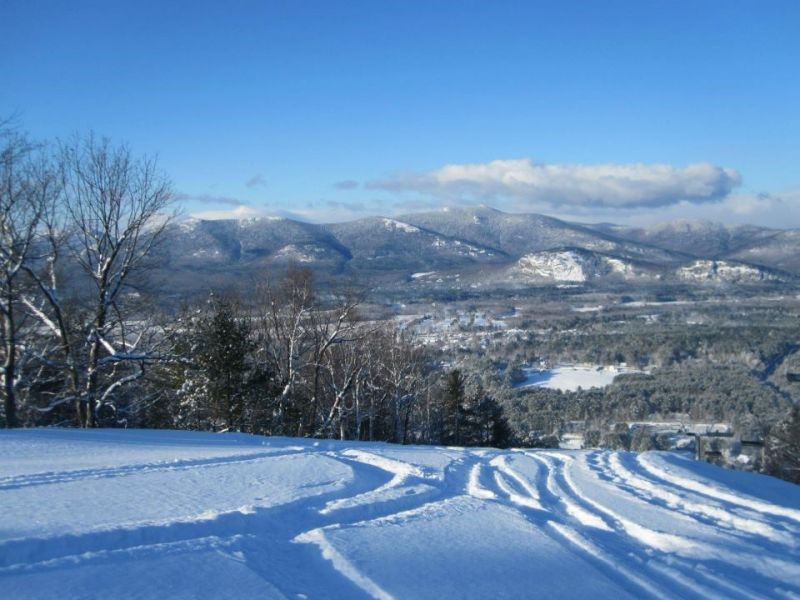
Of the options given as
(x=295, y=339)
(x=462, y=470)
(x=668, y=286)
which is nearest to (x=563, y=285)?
(x=668, y=286)

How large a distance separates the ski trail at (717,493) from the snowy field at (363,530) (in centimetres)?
4

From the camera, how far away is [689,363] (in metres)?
73.0

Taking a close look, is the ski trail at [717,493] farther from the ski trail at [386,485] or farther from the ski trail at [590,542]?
the ski trail at [386,485]

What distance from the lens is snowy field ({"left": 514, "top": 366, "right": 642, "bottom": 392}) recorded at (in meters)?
63.7

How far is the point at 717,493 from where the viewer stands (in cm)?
866

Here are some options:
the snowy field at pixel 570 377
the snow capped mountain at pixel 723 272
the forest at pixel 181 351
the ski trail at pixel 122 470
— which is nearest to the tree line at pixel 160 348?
the forest at pixel 181 351

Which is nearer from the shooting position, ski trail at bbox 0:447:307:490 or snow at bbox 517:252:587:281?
ski trail at bbox 0:447:307:490

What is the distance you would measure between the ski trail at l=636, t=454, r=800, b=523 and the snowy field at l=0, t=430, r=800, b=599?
40 millimetres

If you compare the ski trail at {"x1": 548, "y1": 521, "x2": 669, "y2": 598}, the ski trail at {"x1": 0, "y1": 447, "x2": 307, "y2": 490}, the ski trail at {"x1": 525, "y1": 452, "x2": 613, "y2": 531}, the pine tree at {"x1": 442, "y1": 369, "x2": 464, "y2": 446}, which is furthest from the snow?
the ski trail at {"x1": 548, "y1": 521, "x2": 669, "y2": 598}

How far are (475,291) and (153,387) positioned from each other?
12567 centimetres

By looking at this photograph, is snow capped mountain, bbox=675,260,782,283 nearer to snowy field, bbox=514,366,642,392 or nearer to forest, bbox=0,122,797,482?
snowy field, bbox=514,366,642,392

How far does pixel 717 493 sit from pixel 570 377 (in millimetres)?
62058

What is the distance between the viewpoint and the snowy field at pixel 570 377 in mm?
63656

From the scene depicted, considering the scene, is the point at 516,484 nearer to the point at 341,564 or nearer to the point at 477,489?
the point at 477,489
